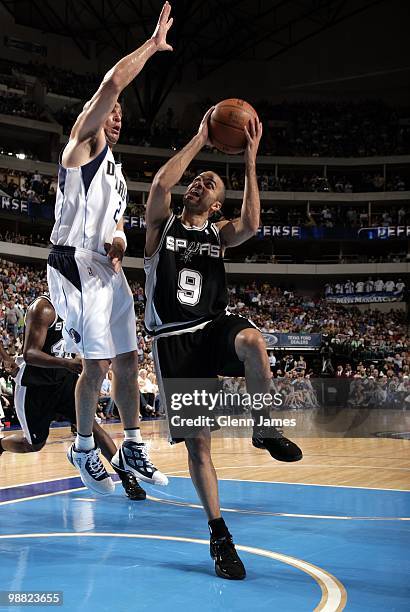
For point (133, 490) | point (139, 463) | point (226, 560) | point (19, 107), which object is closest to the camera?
point (226, 560)

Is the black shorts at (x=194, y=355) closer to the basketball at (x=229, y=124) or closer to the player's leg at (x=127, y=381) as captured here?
the player's leg at (x=127, y=381)

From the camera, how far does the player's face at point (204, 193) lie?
5402 mm

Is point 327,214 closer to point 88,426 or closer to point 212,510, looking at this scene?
point 88,426

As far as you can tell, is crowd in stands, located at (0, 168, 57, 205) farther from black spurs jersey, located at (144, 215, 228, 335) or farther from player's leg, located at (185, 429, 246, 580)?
player's leg, located at (185, 429, 246, 580)

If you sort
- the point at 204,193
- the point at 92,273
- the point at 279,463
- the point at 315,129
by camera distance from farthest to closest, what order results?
the point at 315,129
the point at 279,463
the point at 204,193
the point at 92,273

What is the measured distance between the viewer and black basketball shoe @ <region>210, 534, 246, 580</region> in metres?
4.91

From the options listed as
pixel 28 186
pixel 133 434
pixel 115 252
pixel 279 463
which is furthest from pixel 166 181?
pixel 28 186

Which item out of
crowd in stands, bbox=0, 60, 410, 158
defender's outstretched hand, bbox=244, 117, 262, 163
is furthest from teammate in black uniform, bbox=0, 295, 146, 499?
crowd in stands, bbox=0, 60, 410, 158

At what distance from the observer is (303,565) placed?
527 cm

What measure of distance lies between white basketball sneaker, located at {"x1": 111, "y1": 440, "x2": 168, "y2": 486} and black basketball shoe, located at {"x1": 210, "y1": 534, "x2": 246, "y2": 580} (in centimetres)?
65

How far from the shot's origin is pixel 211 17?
36.9 meters

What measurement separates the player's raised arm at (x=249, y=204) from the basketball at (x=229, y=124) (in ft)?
0.19

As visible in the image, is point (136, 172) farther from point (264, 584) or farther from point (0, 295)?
→ point (264, 584)

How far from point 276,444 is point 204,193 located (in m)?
1.90
